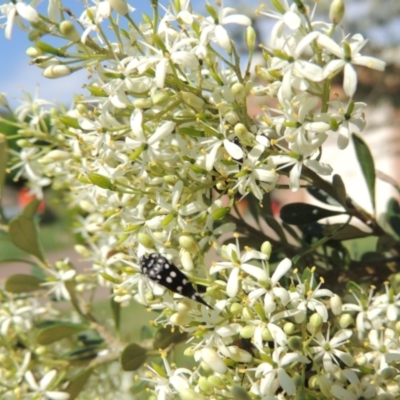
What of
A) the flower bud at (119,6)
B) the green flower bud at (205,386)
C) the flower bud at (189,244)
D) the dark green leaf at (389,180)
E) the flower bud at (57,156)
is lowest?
the green flower bud at (205,386)

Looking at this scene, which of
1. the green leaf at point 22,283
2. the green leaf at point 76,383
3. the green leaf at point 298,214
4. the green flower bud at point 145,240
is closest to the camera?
the green flower bud at point 145,240

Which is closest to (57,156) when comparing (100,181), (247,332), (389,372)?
(100,181)

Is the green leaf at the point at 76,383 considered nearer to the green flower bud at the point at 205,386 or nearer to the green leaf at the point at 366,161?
the green flower bud at the point at 205,386

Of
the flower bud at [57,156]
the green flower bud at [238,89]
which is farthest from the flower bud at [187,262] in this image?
the flower bud at [57,156]

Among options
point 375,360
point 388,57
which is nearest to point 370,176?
point 375,360

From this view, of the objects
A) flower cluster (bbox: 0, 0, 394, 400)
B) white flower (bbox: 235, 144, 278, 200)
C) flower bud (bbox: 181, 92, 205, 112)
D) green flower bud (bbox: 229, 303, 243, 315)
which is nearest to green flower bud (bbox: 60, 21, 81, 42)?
flower cluster (bbox: 0, 0, 394, 400)

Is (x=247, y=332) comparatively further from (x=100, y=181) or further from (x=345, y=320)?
(x=100, y=181)

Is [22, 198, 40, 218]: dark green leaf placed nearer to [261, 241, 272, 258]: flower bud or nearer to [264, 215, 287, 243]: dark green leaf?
[264, 215, 287, 243]: dark green leaf

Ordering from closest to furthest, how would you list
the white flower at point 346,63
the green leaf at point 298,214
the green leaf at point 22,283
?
the white flower at point 346,63
the green leaf at point 298,214
the green leaf at point 22,283
